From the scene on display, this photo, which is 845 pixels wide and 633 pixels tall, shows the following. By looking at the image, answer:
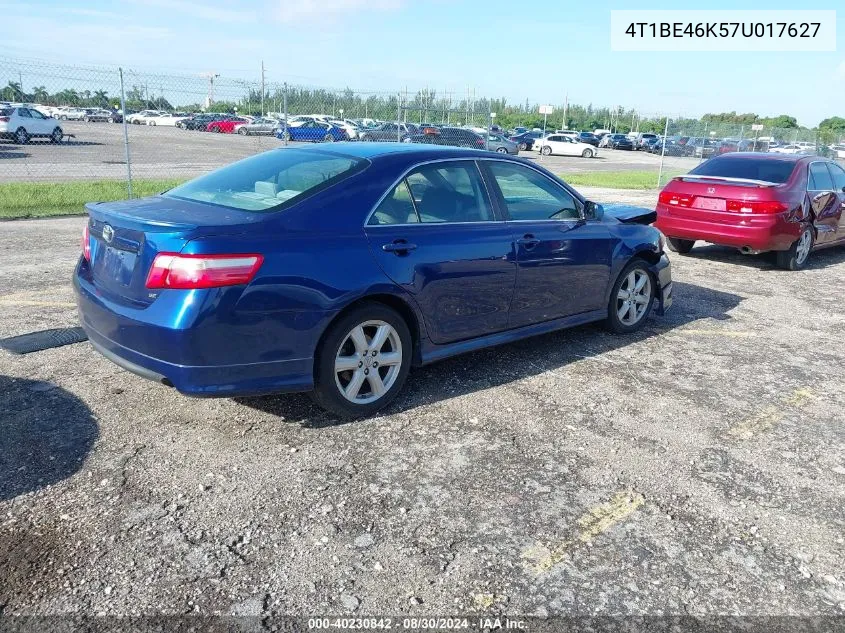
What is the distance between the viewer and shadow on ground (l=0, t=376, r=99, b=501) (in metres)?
3.48

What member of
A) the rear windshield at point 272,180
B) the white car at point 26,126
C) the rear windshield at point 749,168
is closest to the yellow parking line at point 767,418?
the rear windshield at point 272,180

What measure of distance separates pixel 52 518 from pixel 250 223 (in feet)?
5.47

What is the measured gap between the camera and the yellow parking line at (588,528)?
9.95ft

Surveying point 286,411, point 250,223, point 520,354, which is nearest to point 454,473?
point 286,411

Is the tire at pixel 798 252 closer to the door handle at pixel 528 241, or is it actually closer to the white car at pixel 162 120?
the door handle at pixel 528 241

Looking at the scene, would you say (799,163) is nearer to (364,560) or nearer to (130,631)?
(364,560)

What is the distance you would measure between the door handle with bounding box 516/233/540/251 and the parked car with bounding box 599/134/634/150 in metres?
61.0

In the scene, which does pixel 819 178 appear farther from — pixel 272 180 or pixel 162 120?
pixel 162 120

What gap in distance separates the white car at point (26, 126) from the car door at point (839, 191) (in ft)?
85.0

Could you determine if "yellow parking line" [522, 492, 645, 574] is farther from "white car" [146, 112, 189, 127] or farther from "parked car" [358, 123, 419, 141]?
"white car" [146, 112, 189, 127]

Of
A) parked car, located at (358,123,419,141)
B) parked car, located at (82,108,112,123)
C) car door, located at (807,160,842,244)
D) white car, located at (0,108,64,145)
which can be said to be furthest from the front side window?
white car, located at (0,108,64,145)

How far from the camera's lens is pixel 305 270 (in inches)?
151

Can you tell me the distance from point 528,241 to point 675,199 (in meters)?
5.72

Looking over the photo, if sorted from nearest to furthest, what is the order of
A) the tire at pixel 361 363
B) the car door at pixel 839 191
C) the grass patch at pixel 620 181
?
the tire at pixel 361 363, the car door at pixel 839 191, the grass patch at pixel 620 181
